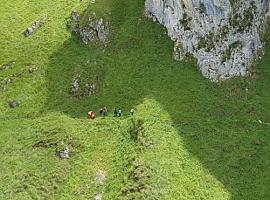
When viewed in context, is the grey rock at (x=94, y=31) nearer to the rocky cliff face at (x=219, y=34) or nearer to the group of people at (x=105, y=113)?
the rocky cliff face at (x=219, y=34)

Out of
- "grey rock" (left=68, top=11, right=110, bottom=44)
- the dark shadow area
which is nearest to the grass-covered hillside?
the dark shadow area

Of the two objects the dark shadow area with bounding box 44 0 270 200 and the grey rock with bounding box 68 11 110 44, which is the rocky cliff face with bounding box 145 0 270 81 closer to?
the dark shadow area with bounding box 44 0 270 200

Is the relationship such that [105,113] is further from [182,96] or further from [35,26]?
[35,26]

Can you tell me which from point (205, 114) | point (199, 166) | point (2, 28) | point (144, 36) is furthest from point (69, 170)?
point (2, 28)

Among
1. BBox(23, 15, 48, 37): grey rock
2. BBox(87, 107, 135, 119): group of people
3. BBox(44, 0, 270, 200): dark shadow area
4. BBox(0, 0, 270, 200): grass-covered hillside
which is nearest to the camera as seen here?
BBox(0, 0, 270, 200): grass-covered hillside

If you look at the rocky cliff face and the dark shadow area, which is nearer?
the dark shadow area

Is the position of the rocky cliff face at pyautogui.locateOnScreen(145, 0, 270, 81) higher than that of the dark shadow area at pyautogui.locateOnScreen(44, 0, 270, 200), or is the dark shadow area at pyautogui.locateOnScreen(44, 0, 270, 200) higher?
the rocky cliff face at pyautogui.locateOnScreen(145, 0, 270, 81)
